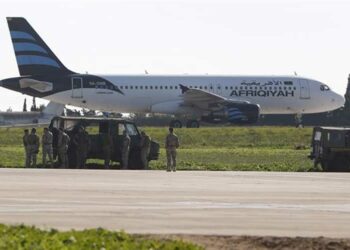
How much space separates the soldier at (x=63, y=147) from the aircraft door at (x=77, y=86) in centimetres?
3554

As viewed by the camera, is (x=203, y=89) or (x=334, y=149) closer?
(x=334, y=149)

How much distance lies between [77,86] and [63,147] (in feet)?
119

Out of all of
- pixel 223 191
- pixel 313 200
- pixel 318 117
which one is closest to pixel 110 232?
pixel 313 200

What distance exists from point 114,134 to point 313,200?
1485 cm

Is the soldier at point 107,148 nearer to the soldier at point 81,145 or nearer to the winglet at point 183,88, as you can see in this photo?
the soldier at point 81,145

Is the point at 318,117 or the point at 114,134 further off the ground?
the point at 114,134

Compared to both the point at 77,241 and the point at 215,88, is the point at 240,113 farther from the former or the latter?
the point at 77,241

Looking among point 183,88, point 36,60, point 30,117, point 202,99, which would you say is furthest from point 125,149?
point 30,117

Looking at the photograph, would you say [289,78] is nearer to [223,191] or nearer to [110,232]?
[223,191]

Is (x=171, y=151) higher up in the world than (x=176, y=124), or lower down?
higher up

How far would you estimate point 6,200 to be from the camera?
20406mm

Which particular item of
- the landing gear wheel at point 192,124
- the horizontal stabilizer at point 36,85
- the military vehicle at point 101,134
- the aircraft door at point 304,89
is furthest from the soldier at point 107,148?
the aircraft door at point 304,89

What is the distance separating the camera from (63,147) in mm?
34406

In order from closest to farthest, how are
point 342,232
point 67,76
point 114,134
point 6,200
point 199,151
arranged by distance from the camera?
point 342,232 < point 6,200 < point 114,134 < point 199,151 < point 67,76
